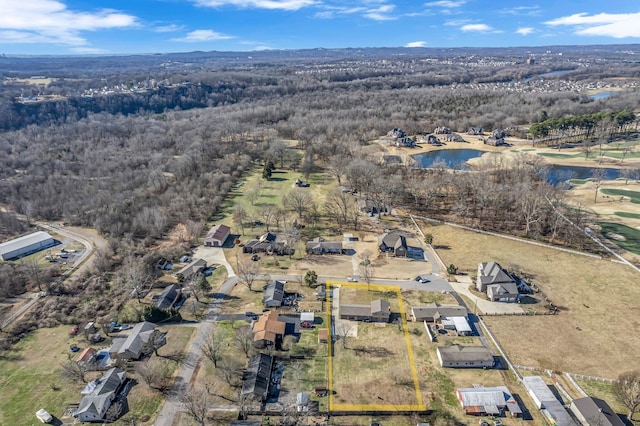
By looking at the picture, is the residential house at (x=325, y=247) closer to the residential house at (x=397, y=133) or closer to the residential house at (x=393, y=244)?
the residential house at (x=393, y=244)

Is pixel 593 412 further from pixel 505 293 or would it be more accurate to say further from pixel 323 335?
pixel 323 335

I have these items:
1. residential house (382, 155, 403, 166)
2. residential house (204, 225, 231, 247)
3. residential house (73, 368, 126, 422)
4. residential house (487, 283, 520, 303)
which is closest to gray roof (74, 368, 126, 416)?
residential house (73, 368, 126, 422)

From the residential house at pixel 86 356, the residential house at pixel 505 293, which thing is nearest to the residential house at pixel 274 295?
the residential house at pixel 86 356

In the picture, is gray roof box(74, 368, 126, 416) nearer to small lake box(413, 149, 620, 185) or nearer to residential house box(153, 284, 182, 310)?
residential house box(153, 284, 182, 310)

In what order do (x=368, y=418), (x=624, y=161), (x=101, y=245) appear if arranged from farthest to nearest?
1. (x=624, y=161)
2. (x=101, y=245)
3. (x=368, y=418)

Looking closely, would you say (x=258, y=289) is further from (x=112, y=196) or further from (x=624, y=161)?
(x=624, y=161)

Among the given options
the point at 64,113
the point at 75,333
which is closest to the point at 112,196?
the point at 75,333
